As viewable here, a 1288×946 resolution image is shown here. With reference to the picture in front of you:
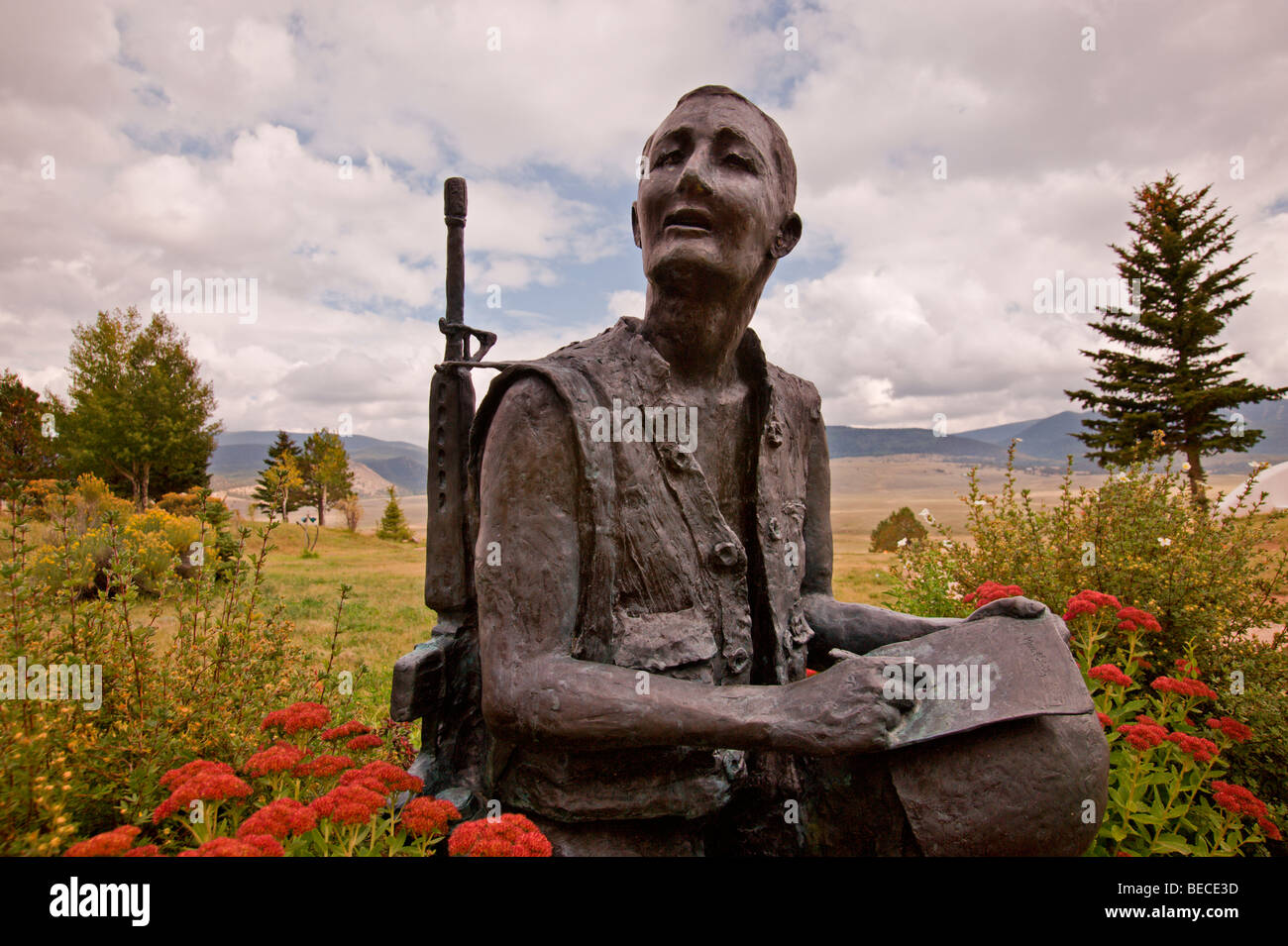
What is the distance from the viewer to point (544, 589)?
6.66 feet

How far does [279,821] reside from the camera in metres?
1.75

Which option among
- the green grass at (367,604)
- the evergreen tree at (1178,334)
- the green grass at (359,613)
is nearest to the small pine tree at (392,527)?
the green grass at (359,613)

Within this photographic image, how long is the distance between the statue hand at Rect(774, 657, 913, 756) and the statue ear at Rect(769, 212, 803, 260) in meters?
1.52

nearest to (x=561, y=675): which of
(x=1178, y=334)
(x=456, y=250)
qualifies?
(x=456, y=250)

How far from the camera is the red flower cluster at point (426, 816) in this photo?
6.16ft

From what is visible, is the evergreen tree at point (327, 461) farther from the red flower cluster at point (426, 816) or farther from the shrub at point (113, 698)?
the red flower cluster at point (426, 816)

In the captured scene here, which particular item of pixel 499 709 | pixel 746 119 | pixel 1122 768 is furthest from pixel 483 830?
pixel 1122 768

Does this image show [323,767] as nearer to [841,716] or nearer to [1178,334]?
[841,716]

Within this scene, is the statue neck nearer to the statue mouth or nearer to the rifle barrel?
the statue mouth

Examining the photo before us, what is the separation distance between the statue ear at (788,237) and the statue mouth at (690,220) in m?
0.41

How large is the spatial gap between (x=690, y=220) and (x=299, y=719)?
208 cm

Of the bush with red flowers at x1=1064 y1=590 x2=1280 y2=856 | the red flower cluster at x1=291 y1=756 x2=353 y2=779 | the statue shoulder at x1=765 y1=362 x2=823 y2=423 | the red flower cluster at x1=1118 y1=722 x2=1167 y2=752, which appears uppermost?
the statue shoulder at x1=765 y1=362 x2=823 y2=423

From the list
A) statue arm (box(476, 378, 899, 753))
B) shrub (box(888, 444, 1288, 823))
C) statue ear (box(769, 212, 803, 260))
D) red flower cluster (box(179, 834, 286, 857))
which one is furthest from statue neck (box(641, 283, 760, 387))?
shrub (box(888, 444, 1288, 823))

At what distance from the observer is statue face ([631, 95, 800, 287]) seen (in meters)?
2.25
